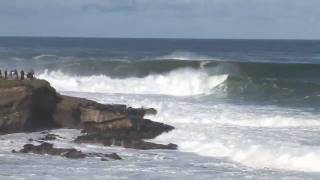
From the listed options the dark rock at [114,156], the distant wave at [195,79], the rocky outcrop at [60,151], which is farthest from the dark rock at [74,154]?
the distant wave at [195,79]

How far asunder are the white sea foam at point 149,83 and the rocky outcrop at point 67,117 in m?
15.8

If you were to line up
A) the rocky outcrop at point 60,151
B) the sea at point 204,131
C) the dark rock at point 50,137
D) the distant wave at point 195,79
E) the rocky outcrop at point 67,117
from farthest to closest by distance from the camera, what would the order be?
the distant wave at point 195,79, the rocky outcrop at point 67,117, the dark rock at point 50,137, the rocky outcrop at point 60,151, the sea at point 204,131

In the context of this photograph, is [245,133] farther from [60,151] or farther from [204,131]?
[60,151]

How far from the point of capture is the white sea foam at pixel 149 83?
4244 cm

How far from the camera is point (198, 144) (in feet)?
75.8

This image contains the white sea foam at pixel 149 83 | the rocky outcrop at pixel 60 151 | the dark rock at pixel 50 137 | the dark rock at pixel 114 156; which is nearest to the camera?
the dark rock at pixel 114 156

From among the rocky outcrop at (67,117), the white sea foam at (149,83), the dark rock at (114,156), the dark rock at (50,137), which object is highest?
the white sea foam at (149,83)

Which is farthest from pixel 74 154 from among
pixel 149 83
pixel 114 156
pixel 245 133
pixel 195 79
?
pixel 195 79

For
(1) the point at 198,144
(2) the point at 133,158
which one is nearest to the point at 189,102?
(1) the point at 198,144

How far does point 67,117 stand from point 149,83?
2013 cm

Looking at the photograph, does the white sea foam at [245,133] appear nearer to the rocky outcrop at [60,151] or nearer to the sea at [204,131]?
the sea at [204,131]

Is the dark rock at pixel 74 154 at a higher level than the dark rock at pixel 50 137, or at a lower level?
lower

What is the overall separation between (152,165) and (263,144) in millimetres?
4676

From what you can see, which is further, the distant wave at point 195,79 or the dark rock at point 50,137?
the distant wave at point 195,79
